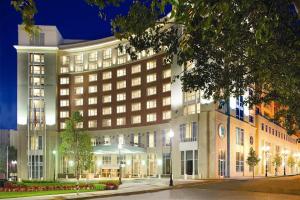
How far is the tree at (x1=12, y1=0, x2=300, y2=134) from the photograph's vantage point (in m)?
9.30

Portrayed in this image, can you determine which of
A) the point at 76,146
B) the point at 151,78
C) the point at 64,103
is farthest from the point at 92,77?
the point at 76,146

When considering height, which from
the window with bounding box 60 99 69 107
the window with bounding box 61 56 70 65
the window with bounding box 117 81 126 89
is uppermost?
the window with bounding box 61 56 70 65

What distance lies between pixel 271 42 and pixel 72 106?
292 feet

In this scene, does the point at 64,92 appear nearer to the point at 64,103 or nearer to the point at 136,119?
the point at 64,103

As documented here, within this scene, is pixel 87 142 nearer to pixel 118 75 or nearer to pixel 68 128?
pixel 68 128

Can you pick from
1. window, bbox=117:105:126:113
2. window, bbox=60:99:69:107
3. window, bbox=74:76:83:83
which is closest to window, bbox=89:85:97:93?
window, bbox=74:76:83:83

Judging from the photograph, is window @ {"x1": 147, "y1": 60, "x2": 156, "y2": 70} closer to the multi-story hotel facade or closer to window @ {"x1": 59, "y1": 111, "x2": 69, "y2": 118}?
the multi-story hotel facade

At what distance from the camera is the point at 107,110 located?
327 feet

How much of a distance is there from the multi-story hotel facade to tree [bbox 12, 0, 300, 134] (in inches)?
1980

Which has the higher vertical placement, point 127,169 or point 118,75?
point 118,75

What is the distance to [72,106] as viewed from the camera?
103 metres

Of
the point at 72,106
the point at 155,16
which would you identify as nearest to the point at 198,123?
the point at 72,106

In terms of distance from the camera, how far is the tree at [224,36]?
9305mm

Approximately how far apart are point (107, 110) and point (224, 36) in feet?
271
